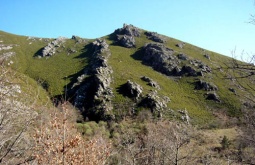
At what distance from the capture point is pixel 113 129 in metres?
69.4

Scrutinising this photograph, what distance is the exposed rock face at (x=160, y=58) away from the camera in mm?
116312

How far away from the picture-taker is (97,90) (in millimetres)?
89938

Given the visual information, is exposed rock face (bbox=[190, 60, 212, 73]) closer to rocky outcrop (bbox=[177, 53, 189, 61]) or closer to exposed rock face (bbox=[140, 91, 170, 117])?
rocky outcrop (bbox=[177, 53, 189, 61])

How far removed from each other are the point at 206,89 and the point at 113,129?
158 feet

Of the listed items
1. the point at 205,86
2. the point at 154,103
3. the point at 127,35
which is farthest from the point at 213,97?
the point at 127,35

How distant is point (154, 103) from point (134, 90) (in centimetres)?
864

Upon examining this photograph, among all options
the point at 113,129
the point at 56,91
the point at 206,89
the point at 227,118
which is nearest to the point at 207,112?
the point at 227,118

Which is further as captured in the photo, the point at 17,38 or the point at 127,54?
the point at 17,38

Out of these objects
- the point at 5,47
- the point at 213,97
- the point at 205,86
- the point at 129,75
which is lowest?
the point at 213,97

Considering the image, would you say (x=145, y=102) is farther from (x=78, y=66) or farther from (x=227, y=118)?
(x=78, y=66)

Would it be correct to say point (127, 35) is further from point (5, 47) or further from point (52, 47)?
point (5, 47)

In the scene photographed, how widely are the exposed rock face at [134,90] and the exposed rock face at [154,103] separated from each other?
303cm

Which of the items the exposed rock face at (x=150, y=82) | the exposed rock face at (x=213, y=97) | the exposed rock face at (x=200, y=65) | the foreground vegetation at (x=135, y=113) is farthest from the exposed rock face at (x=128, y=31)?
the exposed rock face at (x=213, y=97)

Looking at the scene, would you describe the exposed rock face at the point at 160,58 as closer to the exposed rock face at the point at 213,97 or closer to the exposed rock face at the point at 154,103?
the exposed rock face at the point at 213,97
